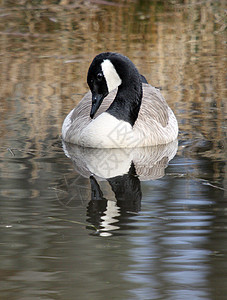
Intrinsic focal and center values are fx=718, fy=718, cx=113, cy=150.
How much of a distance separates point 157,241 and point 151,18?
1399cm

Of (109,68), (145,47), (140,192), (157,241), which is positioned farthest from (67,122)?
(145,47)

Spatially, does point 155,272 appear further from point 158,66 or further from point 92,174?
point 158,66

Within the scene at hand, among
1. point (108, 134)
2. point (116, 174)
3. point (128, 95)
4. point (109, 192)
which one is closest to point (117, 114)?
point (128, 95)

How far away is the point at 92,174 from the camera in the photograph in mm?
7512

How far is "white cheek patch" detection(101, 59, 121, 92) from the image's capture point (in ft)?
28.9

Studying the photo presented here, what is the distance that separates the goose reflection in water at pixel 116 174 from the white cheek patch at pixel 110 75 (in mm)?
894

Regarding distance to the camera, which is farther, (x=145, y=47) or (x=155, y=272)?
(x=145, y=47)

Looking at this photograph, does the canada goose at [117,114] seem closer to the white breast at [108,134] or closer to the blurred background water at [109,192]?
the white breast at [108,134]

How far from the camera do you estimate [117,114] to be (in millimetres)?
8977

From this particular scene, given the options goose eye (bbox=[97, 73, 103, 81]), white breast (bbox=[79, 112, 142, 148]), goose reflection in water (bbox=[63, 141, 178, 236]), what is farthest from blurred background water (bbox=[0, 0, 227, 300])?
goose eye (bbox=[97, 73, 103, 81])

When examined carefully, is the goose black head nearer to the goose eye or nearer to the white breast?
the goose eye

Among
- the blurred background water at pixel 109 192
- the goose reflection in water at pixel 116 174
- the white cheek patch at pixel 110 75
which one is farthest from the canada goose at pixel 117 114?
the blurred background water at pixel 109 192

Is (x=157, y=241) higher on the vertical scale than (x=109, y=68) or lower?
lower

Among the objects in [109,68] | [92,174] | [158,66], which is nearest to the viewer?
[92,174]
